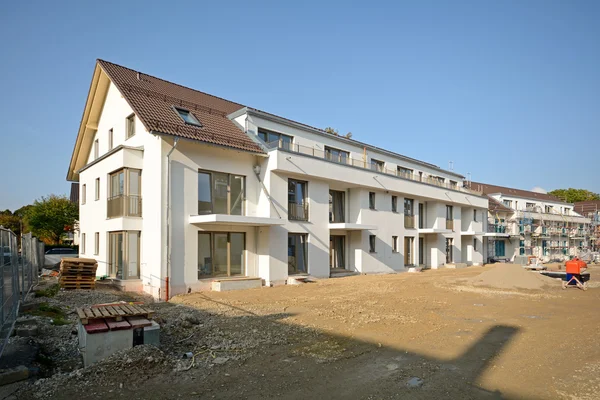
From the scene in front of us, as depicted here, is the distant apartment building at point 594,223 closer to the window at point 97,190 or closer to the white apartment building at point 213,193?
the white apartment building at point 213,193

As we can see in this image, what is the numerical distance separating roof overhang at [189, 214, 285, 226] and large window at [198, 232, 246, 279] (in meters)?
0.71

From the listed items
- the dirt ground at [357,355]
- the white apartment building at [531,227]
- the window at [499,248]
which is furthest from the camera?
the white apartment building at [531,227]

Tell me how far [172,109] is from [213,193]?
4.05 m

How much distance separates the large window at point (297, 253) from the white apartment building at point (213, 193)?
48 millimetres

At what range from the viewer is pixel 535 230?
44906 millimetres

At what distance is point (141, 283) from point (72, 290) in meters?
2.27

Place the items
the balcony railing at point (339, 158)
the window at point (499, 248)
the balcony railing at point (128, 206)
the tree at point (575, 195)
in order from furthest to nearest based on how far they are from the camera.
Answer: the tree at point (575, 195) < the window at point (499, 248) < the balcony railing at point (339, 158) < the balcony railing at point (128, 206)

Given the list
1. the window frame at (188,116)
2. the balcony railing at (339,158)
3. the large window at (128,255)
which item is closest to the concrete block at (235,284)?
the large window at (128,255)

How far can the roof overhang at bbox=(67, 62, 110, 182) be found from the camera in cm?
1889

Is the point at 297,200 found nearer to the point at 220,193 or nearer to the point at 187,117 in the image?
the point at 220,193

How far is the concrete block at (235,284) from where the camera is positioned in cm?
1529

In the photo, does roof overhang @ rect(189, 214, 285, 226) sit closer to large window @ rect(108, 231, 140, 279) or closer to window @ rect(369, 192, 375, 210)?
large window @ rect(108, 231, 140, 279)

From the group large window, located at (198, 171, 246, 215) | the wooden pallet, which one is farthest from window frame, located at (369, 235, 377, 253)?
the wooden pallet

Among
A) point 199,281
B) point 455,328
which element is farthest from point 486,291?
point 199,281
